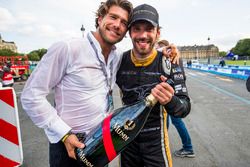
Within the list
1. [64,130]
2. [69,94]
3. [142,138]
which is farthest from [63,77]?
[142,138]

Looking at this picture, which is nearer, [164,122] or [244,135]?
[164,122]

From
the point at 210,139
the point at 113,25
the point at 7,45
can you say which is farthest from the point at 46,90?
the point at 7,45

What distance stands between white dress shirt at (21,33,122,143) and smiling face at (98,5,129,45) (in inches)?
4.1

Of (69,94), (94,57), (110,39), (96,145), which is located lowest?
(96,145)

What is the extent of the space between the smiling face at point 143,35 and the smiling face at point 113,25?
99 mm

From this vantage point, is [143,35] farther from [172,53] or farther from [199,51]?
[199,51]

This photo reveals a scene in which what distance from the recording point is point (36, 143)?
474cm

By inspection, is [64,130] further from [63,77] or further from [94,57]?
[94,57]

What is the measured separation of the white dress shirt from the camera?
163cm

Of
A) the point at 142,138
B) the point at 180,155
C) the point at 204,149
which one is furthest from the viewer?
the point at 204,149

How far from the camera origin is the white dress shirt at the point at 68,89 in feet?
5.35

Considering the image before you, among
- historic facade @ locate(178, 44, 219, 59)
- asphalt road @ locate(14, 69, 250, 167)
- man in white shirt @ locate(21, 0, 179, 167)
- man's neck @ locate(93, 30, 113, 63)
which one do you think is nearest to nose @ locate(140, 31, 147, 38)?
man in white shirt @ locate(21, 0, 179, 167)

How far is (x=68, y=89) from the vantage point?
1.76 metres

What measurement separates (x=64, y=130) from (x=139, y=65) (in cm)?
85
